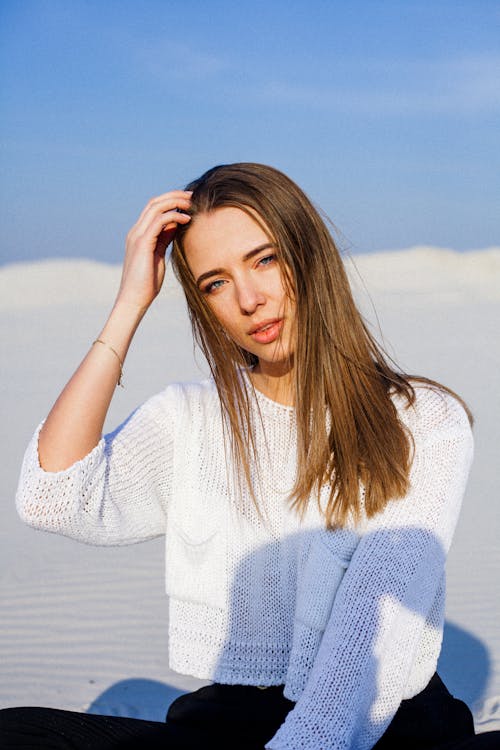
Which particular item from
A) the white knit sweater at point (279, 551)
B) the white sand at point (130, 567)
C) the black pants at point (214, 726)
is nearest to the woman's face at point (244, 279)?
the white knit sweater at point (279, 551)

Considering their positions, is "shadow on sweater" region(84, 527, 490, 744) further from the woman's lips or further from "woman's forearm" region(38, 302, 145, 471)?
the woman's lips

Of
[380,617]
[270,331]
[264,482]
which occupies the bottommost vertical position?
[380,617]

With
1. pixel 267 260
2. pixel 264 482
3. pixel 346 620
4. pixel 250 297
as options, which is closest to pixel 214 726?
pixel 346 620

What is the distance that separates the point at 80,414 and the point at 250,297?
0.57 metres

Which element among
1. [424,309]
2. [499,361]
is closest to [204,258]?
[499,361]

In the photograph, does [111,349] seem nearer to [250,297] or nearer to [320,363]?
[250,297]

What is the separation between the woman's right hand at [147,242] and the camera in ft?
9.50

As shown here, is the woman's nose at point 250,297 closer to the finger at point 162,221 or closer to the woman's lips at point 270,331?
the woman's lips at point 270,331

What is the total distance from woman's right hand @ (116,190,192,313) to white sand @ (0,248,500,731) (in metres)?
1.51

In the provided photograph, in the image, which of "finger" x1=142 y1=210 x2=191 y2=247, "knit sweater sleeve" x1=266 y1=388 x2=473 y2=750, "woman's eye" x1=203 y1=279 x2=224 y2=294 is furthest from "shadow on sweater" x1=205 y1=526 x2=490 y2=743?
"finger" x1=142 y1=210 x2=191 y2=247

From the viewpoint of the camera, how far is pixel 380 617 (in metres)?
2.30

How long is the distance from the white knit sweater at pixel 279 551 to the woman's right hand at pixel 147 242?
1.09ft

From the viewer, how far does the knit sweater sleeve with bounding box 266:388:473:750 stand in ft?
7.32

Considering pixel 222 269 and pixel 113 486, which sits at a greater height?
pixel 222 269
